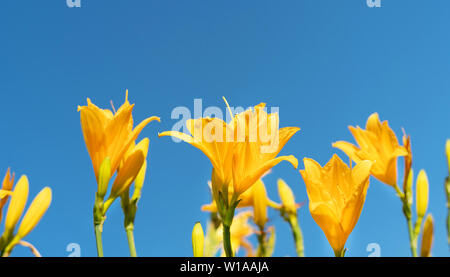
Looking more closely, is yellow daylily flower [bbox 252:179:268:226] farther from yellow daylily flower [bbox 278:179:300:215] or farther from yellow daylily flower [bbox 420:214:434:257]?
yellow daylily flower [bbox 420:214:434:257]

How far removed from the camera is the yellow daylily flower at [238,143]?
0.94m

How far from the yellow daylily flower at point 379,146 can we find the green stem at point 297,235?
448 mm

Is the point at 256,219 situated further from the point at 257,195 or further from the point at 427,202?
the point at 427,202

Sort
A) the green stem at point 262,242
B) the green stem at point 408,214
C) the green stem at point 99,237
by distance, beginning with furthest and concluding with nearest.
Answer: the green stem at point 262,242, the green stem at point 408,214, the green stem at point 99,237

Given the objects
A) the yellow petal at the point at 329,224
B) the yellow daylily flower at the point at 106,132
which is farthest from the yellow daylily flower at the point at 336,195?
the yellow daylily flower at the point at 106,132

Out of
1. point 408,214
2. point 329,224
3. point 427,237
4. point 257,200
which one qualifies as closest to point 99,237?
point 329,224

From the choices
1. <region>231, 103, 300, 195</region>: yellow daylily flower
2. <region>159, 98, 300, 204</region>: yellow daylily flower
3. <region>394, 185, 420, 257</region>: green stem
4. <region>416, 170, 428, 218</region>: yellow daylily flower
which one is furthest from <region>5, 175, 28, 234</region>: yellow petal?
<region>416, 170, 428, 218</region>: yellow daylily flower

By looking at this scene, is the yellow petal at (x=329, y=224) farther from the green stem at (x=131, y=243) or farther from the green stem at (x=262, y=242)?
the green stem at (x=262, y=242)

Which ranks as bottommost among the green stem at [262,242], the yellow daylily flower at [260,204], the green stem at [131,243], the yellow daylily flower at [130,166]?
the green stem at [262,242]

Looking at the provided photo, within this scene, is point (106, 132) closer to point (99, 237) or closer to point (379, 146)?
point (99, 237)

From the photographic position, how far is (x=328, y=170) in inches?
37.9

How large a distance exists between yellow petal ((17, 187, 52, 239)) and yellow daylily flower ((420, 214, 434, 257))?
129 cm

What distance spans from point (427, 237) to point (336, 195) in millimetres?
692

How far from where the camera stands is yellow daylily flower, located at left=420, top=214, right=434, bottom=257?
4.71 feet
